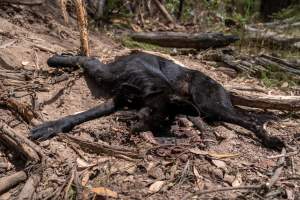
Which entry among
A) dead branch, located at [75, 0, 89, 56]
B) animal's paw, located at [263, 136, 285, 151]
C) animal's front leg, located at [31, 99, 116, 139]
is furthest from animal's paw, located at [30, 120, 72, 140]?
animal's paw, located at [263, 136, 285, 151]

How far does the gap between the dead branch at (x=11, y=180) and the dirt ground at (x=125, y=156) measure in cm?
4

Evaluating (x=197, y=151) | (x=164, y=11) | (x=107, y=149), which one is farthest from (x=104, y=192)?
(x=164, y=11)

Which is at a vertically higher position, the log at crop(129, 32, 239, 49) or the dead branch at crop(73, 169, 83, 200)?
the log at crop(129, 32, 239, 49)

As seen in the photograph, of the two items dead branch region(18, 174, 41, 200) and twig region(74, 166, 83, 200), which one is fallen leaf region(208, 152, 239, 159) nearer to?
twig region(74, 166, 83, 200)

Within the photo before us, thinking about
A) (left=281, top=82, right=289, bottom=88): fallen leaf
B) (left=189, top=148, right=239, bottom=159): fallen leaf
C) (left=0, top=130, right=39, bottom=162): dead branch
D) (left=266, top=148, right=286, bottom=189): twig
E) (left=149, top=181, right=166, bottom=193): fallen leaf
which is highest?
(left=0, top=130, right=39, bottom=162): dead branch

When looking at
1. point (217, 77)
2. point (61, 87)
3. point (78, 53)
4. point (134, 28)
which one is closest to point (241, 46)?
point (217, 77)

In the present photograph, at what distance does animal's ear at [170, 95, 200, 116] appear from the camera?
484cm

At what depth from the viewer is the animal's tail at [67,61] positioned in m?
5.21

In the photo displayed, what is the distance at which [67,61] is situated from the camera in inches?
205

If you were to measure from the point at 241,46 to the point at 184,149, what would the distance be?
11.5 feet

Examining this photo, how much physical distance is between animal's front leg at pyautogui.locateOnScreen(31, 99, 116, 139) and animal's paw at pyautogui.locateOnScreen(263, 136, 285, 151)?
4.96ft

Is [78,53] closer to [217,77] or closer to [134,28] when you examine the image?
[217,77]

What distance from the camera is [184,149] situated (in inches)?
158

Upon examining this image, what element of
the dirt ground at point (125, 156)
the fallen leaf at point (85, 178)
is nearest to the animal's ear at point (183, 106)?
the dirt ground at point (125, 156)
